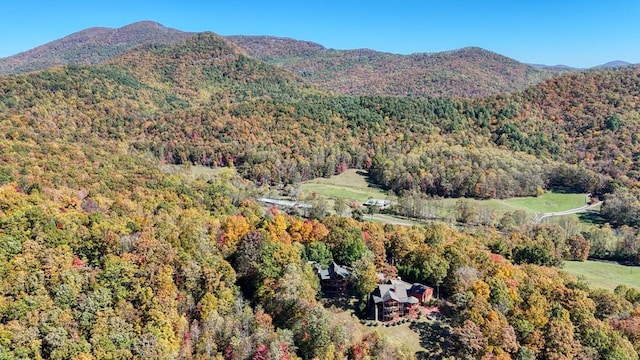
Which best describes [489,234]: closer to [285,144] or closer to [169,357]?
[169,357]

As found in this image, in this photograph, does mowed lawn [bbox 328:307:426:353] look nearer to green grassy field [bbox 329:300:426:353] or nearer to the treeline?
green grassy field [bbox 329:300:426:353]

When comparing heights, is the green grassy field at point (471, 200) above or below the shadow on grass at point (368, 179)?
below

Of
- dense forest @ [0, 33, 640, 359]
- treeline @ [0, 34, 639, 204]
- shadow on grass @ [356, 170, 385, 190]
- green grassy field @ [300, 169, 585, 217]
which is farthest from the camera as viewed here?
shadow on grass @ [356, 170, 385, 190]

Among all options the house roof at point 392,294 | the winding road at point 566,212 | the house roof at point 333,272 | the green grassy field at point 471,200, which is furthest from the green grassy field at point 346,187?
the house roof at point 392,294

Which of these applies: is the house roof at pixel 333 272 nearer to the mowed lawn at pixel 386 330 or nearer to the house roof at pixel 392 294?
the mowed lawn at pixel 386 330

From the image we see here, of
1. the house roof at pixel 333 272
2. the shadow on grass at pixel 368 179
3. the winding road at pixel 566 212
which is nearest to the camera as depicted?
the house roof at pixel 333 272

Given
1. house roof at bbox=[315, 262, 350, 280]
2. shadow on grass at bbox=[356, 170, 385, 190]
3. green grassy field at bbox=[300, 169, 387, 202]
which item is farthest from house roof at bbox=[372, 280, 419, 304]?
shadow on grass at bbox=[356, 170, 385, 190]

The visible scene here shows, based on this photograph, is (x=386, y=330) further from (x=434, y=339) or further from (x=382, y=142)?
(x=382, y=142)
